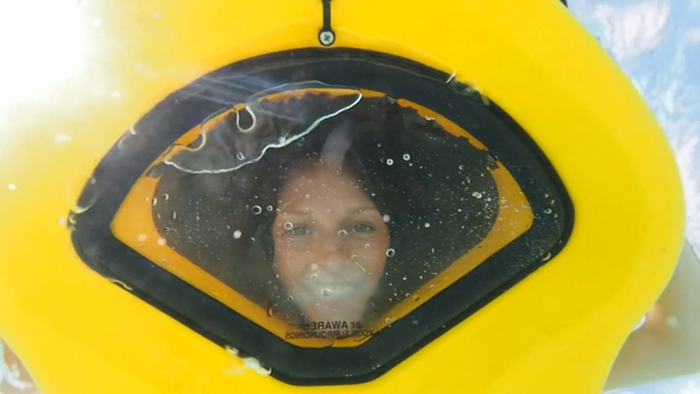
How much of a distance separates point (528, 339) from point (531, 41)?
1.57 feet

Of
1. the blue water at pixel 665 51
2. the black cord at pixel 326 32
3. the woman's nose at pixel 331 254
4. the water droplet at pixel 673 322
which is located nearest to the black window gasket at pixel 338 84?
the black cord at pixel 326 32

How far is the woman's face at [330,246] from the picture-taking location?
101 cm

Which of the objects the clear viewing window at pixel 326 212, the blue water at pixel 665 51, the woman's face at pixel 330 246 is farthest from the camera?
the blue water at pixel 665 51

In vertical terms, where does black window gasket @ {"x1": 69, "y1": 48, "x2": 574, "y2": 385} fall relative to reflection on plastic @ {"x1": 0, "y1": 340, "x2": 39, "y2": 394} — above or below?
above

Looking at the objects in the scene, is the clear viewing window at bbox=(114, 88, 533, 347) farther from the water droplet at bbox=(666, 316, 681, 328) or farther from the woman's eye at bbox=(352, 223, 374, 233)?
the water droplet at bbox=(666, 316, 681, 328)

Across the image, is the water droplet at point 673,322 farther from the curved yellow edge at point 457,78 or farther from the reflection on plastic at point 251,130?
the reflection on plastic at point 251,130

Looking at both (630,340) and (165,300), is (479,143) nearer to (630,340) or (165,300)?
(165,300)

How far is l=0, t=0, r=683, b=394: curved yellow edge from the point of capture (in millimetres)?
714

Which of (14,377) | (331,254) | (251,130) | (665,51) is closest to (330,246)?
(331,254)

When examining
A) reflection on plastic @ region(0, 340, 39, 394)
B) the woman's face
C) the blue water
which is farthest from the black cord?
the blue water

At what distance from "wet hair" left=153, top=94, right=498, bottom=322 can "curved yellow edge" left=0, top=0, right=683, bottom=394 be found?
112 millimetres

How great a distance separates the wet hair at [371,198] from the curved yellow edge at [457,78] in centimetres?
11

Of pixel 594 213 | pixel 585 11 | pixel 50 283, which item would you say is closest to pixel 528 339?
pixel 594 213

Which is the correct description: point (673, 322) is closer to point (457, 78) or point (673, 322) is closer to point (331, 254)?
point (331, 254)
